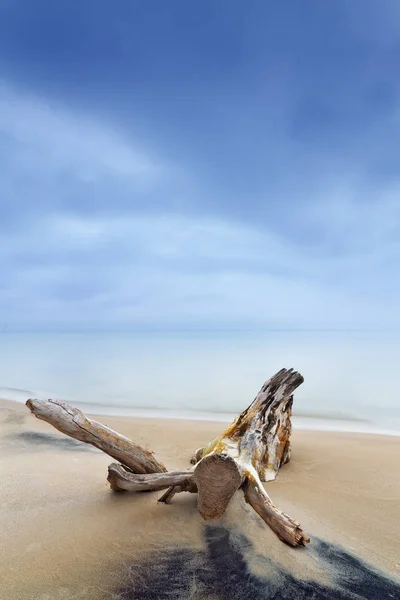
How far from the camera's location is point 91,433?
3760 millimetres

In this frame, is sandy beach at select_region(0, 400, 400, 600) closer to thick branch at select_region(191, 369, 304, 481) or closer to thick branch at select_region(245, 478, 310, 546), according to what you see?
thick branch at select_region(245, 478, 310, 546)

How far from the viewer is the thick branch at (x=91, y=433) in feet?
12.0

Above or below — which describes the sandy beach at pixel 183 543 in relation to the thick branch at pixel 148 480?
below

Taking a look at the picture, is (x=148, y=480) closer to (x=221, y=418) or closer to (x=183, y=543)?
(x=183, y=543)

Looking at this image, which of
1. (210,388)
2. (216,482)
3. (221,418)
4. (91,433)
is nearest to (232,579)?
(216,482)

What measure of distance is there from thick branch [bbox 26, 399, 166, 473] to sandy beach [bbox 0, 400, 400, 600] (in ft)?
0.91

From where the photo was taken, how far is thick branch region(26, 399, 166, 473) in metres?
3.67

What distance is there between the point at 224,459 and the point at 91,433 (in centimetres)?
133

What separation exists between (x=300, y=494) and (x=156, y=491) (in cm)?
166

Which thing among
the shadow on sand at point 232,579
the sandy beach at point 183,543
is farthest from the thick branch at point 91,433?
the shadow on sand at point 232,579

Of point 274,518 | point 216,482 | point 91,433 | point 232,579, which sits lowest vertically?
point 232,579

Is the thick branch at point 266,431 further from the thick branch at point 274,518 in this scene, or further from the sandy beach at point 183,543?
the thick branch at point 274,518

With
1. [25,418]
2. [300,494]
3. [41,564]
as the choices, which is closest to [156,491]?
[41,564]

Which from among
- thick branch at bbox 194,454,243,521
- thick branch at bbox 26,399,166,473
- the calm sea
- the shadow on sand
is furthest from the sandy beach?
the calm sea
